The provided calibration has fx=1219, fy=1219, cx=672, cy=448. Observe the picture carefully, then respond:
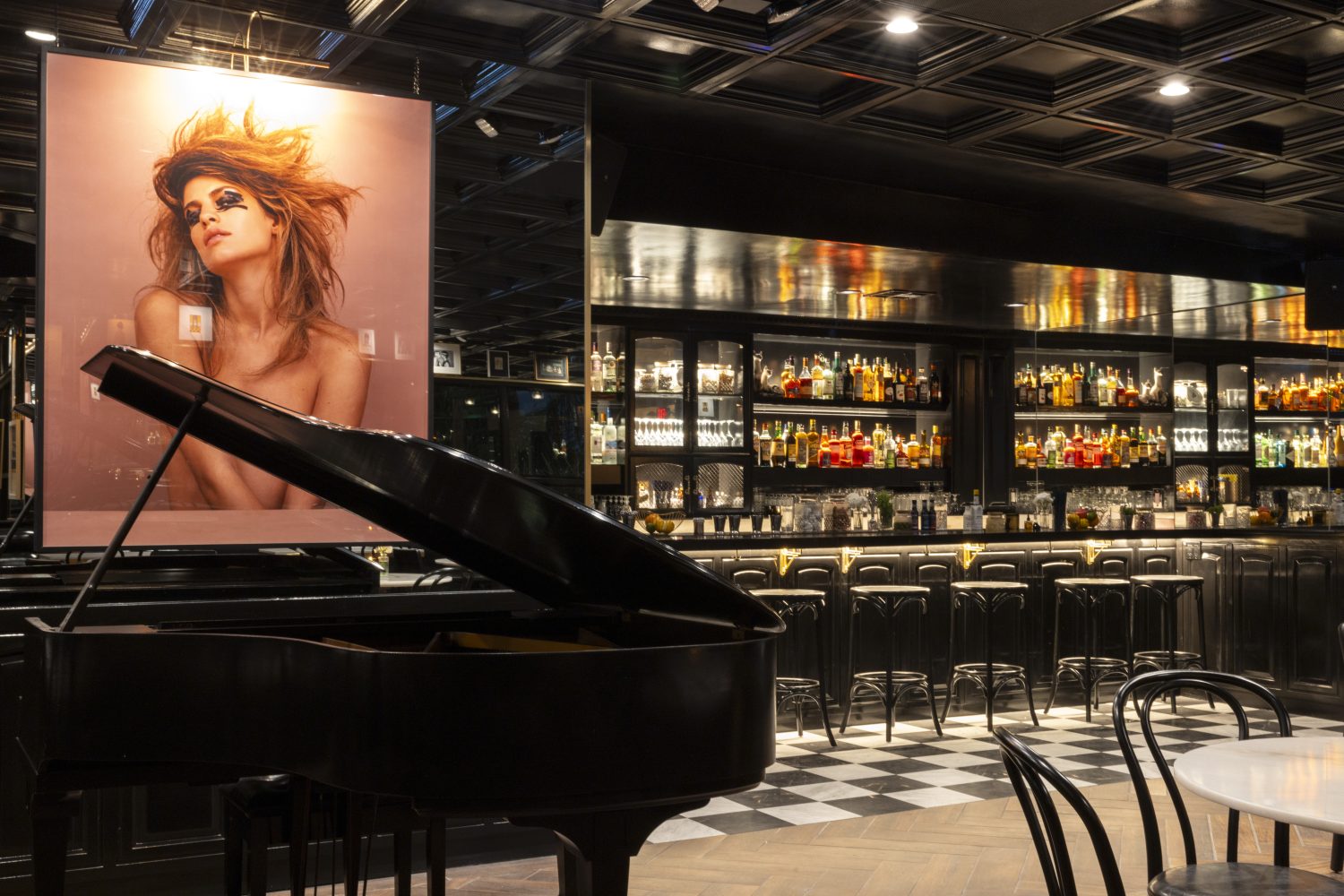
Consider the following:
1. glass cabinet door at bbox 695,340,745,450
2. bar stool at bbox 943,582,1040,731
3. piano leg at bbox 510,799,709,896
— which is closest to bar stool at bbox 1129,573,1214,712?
bar stool at bbox 943,582,1040,731

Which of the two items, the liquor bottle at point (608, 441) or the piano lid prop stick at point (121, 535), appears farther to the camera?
the liquor bottle at point (608, 441)

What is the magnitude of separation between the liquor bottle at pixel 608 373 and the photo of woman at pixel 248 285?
4.37 m

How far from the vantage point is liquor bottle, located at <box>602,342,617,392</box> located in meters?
9.12

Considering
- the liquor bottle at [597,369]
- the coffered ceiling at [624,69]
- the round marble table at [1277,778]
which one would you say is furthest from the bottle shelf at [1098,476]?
the round marble table at [1277,778]

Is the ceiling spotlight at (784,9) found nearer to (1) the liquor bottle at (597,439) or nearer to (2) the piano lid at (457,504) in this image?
(2) the piano lid at (457,504)

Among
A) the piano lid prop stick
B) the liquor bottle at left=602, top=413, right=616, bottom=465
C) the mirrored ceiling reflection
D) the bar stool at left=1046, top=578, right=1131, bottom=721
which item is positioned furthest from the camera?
the liquor bottle at left=602, top=413, right=616, bottom=465

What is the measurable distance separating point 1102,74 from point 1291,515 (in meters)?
6.28

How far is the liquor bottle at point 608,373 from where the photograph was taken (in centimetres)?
912

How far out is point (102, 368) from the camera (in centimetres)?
290

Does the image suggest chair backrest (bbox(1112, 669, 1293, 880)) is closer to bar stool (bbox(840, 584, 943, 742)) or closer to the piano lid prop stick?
the piano lid prop stick

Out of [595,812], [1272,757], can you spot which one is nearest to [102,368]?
[595,812]

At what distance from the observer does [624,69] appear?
A: 17.1ft

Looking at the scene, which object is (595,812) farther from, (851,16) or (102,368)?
(851,16)

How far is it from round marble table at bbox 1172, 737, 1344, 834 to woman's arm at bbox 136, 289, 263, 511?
3410 millimetres
